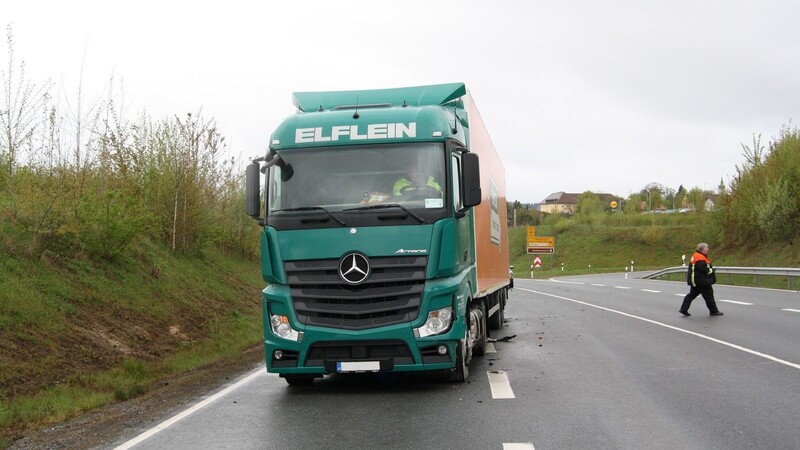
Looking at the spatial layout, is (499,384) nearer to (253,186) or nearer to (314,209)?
(314,209)

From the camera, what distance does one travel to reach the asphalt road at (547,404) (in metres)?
6.22

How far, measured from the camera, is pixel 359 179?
868 cm

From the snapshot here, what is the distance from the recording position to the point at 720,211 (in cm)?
5816

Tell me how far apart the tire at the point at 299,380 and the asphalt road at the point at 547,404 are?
105 millimetres

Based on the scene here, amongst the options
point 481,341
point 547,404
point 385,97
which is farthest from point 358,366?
point 385,97

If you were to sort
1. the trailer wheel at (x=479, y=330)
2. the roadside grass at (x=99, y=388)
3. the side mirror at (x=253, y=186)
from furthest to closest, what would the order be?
the trailer wheel at (x=479, y=330) < the side mirror at (x=253, y=186) < the roadside grass at (x=99, y=388)

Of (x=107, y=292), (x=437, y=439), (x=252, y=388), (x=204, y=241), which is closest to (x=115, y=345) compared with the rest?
(x=107, y=292)

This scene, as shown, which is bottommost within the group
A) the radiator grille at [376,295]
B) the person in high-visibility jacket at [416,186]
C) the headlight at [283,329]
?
the headlight at [283,329]

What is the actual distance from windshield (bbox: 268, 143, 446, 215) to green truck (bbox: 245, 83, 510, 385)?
0.04ft

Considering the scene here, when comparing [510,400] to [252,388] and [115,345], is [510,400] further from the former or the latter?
[115,345]

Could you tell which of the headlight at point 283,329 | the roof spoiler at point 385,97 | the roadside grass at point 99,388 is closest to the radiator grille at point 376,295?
the headlight at point 283,329

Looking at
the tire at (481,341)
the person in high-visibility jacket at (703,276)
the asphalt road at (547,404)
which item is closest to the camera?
Answer: the asphalt road at (547,404)

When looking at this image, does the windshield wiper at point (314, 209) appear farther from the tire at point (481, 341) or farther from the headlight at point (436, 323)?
the tire at point (481, 341)

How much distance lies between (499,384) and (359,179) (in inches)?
109
